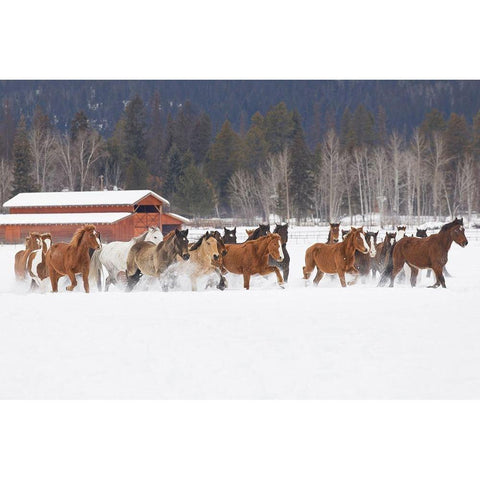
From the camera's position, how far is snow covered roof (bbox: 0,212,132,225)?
29406 millimetres

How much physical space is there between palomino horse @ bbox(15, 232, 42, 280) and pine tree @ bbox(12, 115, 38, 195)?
1955cm

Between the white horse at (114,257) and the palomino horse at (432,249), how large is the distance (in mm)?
4463

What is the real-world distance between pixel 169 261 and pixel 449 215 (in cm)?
2707

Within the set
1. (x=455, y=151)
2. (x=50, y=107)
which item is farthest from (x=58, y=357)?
(x=455, y=151)

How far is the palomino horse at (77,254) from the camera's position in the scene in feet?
39.0

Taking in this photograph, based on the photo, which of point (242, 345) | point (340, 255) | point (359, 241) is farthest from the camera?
point (340, 255)

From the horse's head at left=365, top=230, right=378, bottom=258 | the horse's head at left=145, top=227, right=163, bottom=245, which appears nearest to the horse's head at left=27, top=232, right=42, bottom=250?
the horse's head at left=145, top=227, right=163, bottom=245

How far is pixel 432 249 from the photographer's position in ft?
40.7

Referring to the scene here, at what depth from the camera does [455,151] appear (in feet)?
130

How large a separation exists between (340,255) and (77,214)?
1919 cm

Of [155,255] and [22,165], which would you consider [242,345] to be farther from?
[22,165]

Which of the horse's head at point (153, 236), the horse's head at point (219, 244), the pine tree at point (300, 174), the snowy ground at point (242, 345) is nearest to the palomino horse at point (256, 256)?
the horse's head at point (219, 244)

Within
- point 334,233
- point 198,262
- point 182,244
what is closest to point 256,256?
point 198,262

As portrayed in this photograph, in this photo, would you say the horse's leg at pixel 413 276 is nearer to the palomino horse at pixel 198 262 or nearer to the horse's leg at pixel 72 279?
the palomino horse at pixel 198 262
